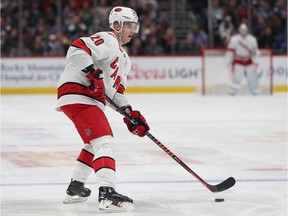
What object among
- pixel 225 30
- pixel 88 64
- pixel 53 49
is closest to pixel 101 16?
pixel 53 49

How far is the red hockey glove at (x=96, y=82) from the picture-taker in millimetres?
4812

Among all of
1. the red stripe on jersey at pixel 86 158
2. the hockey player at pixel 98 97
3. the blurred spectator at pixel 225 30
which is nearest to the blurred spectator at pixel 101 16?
the blurred spectator at pixel 225 30

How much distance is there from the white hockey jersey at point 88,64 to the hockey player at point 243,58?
1157 cm

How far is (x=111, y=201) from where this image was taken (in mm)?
4777

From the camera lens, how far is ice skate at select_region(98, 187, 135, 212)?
477cm

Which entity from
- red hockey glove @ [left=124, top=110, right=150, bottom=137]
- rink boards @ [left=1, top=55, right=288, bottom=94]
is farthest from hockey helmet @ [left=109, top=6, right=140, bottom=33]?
rink boards @ [left=1, top=55, right=288, bottom=94]

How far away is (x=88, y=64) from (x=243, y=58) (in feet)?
39.7

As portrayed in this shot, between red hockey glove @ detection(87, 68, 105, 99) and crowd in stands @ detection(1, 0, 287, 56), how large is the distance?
11893 millimetres

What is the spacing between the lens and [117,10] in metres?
5.12

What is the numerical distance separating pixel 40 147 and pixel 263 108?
228 inches

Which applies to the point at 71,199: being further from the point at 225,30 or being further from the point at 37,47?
the point at 225,30

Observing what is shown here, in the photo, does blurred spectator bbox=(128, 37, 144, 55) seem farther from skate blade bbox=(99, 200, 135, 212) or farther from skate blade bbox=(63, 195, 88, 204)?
skate blade bbox=(99, 200, 135, 212)

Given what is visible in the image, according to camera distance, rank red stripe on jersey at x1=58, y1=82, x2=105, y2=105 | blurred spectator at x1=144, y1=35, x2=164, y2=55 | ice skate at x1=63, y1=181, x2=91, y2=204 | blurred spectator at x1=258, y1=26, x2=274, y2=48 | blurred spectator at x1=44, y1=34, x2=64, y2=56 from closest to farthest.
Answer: red stripe on jersey at x1=58, y1=82, x2=105, y2=105 < ice skate at x1=63, y1=181, x2=91, y2=204 < blurred spectator at x1=44, y1=34, x2=64, y2=56 < blurred spectator at x1=144, y1=35, x2=164, y2=55 < blurred spectator at x1=258, y1=26, x2=274, y2=48

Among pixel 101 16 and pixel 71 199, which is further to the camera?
pixel 101 16
